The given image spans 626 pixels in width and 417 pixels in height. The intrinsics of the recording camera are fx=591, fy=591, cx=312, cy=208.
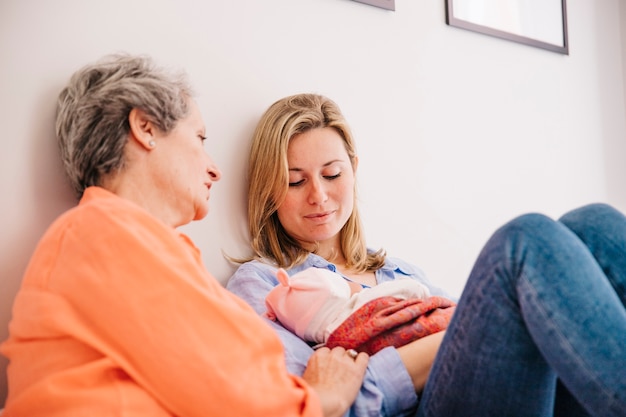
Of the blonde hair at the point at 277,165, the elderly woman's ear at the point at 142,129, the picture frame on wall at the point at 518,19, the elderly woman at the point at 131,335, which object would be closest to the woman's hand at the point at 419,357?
the elderly woman at the point at 131,335

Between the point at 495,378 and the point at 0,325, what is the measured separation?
922 mm

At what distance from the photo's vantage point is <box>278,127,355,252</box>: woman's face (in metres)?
1.59

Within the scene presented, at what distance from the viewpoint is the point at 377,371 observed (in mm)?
1203

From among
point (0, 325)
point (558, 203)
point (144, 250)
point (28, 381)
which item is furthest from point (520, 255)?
point (558, 203)

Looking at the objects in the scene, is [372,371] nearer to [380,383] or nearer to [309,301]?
[380,383]

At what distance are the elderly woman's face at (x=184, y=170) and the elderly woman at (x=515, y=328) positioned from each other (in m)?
0.33

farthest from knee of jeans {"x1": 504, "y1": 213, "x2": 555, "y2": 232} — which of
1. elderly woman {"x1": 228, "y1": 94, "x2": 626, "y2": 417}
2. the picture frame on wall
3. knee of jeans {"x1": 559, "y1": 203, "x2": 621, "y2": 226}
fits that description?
the picture frame on wall

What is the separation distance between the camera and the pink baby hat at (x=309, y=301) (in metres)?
1.30

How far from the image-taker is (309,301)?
130 cm

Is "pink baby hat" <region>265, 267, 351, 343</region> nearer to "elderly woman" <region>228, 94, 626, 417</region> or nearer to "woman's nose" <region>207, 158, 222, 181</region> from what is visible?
"elderly woman" <region>228, 94, 626, 417</region>

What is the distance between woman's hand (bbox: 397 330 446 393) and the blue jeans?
0.13 m

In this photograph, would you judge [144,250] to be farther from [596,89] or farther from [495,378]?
[596,89]

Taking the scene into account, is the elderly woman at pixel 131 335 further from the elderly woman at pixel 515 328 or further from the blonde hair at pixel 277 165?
the blonde hair at pixel 277 165

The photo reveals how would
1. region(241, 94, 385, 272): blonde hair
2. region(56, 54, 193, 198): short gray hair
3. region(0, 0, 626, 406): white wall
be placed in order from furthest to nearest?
region(241, 94, 385, 272): blonde hair → region(0, 0, 626, 406): white wall → region(56, 54, 193, 198): short gray hair
